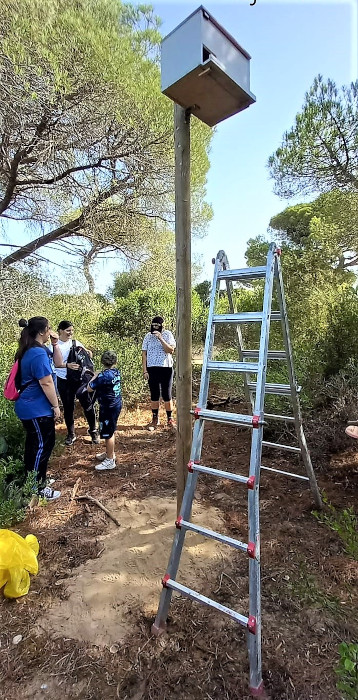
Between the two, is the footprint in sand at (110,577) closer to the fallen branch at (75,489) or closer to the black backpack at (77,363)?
the fallen branch at (75,489)

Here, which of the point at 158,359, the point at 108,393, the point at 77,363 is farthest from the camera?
the point at 158,359

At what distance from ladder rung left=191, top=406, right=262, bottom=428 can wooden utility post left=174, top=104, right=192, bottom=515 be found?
391 mm

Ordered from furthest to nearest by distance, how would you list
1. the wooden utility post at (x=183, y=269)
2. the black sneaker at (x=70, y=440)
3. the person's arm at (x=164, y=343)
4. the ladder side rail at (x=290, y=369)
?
the person's arm at (x=164, y=343) → the black sneaker at (x=70, y=440) → the ladder side rail at (x=290, y=369) → the wooden utility post at (x=183, y=269)

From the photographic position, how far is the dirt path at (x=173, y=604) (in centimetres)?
169

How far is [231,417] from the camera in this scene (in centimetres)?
190

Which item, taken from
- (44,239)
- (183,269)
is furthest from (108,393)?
(44,239)

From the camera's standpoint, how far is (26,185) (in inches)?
289

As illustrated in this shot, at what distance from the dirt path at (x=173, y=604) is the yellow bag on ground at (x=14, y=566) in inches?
2.9

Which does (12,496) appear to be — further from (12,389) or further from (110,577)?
(110,577)

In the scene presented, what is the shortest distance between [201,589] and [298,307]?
4.45m

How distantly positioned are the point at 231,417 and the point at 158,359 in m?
3.14

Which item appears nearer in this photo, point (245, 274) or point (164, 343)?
point (245, 274)

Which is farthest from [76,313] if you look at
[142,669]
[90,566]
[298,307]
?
[142,669]

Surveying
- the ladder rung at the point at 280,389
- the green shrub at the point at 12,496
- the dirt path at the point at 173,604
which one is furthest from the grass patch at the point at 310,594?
the green shrub at the point at 12,496
